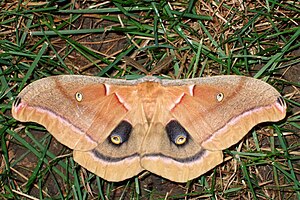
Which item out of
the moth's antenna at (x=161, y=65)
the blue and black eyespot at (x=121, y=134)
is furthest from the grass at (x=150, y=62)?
the blue and black eyespot at (x=121, y=134)

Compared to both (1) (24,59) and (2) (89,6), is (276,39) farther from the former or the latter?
(1) (24,59)

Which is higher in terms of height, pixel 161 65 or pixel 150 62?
pixel 161 65

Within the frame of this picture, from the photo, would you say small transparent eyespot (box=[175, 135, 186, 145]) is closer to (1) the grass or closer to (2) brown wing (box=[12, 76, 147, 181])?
(2) brown wing (box=[12, 76, 147, 181])

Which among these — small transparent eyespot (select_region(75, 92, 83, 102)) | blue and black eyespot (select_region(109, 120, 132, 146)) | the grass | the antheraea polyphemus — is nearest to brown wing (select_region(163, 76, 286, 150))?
the antheraea polyphemus

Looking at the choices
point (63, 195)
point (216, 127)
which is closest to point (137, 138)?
point (216, 127)

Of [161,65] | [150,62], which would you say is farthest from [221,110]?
[150,62]

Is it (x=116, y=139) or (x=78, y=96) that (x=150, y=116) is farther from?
(x=78, y=96)
